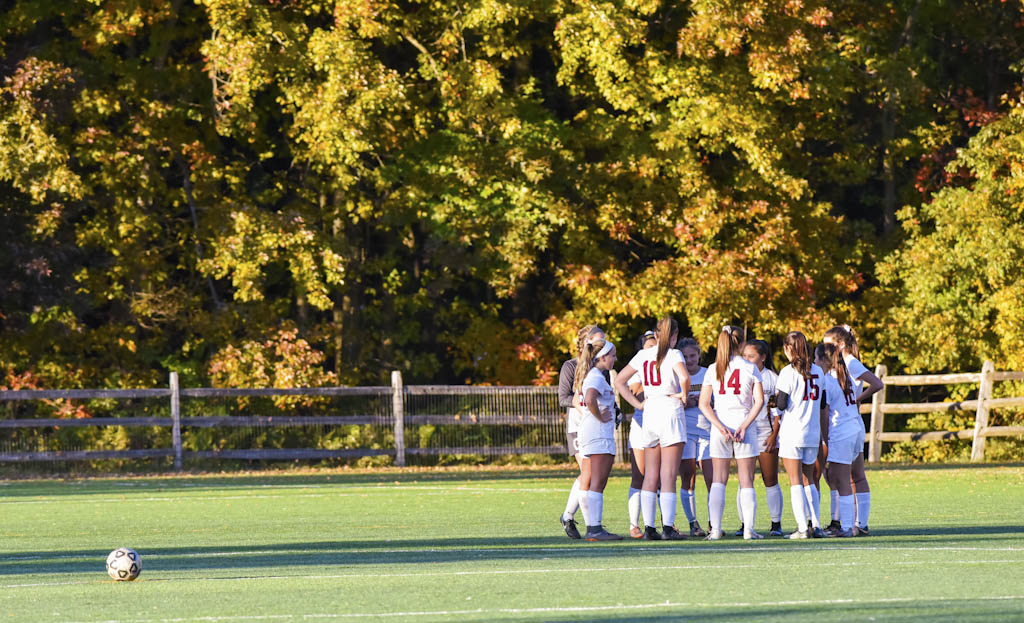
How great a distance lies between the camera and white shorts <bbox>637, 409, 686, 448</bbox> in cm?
1377

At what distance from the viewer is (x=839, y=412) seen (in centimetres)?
1430

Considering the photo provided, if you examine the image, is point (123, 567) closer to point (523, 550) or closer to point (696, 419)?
point (523, 550)

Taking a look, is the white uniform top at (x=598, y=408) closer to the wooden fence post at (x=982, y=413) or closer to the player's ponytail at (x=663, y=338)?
the player's ponytail at (x=663, y=338)

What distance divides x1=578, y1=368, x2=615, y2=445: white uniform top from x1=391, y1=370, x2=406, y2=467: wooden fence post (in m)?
16.0

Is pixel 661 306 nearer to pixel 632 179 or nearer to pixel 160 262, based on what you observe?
pixel 632 179

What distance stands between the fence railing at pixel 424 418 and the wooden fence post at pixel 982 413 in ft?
0.06

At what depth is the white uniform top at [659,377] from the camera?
13639 millimetres

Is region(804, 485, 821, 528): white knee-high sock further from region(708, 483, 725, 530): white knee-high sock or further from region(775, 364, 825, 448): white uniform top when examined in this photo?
region(708, 483, 725, 530): white knee-high sock

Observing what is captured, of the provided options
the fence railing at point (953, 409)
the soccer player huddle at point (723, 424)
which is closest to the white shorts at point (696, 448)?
the soccer player huddle at point (723, 424)

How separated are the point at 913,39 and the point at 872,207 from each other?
11.8 ft

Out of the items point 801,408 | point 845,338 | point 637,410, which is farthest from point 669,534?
point 845,338

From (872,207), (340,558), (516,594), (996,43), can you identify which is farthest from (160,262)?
(516,594)

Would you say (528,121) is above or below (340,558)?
above

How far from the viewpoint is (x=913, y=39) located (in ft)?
109
